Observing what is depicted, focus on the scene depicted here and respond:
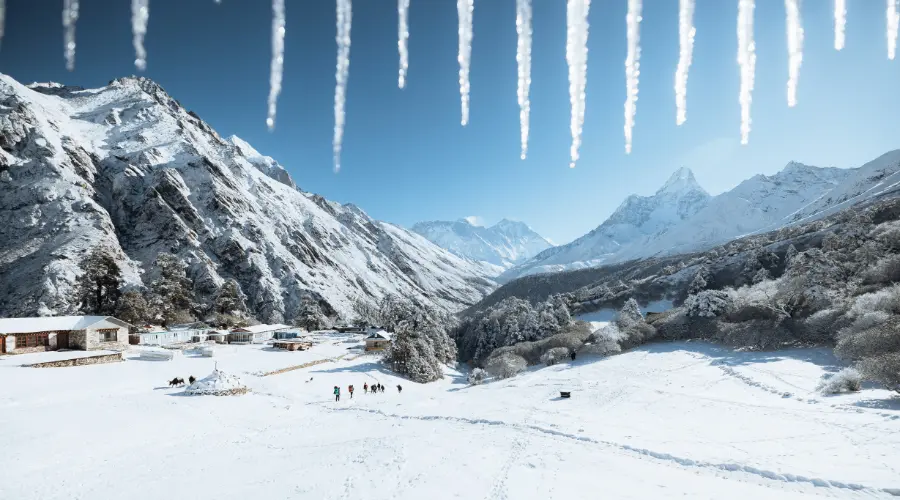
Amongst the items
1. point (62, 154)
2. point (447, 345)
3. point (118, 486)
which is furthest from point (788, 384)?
point (62, 154)

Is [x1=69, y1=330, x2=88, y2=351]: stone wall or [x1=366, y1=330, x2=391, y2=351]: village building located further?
[x1=366, y1=330, x2=391, y2=351]: village building

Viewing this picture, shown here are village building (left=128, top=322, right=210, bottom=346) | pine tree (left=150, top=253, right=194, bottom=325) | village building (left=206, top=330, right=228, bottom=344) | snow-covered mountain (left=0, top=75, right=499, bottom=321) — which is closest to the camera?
village building (left=128, top=322, right=210, bottom=346)

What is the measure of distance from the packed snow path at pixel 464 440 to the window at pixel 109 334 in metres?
9.95

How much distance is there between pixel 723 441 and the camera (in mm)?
18953

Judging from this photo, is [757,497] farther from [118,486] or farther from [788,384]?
[118,486]

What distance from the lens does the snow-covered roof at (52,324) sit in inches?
1556

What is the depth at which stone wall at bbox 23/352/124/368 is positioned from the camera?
35344 millimetres

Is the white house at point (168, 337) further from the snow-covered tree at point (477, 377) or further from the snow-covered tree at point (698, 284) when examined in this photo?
the snow-covered tree at point (698, 284)

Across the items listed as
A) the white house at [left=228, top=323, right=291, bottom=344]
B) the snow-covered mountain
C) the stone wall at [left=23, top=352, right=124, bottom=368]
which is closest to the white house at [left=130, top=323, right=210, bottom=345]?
the white house at [left=228, top=323, right=291, bottom=344]

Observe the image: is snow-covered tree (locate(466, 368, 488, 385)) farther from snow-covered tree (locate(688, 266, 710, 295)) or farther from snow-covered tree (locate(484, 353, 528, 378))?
snow-covered tree (locate(688, 266, 710, 295))

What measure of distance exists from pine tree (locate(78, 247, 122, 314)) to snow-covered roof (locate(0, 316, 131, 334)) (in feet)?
87.6

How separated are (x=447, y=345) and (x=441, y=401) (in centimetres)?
4401

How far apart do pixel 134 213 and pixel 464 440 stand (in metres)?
148

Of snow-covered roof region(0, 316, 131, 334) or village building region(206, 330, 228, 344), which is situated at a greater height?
snow-covered roof region(0, 316, 131, 334)
